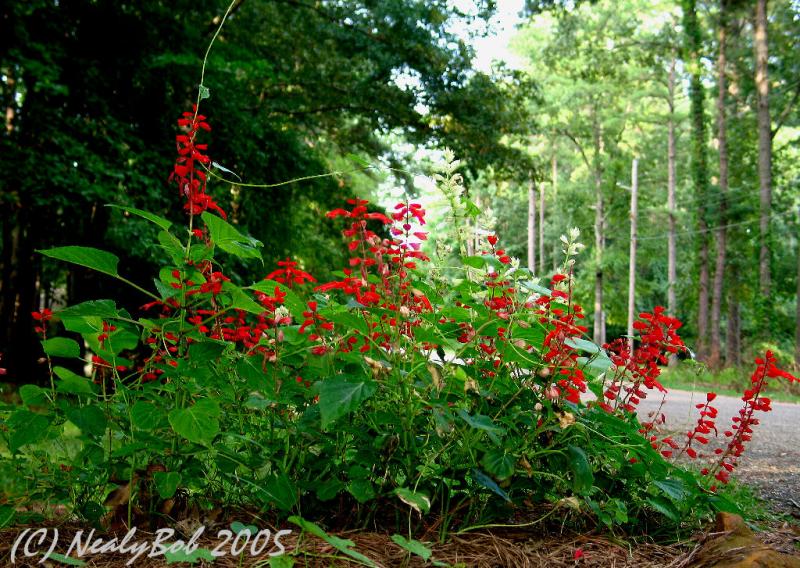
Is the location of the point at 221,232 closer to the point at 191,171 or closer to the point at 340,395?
the point at 191,171

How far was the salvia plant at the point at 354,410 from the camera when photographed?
6.22 ft

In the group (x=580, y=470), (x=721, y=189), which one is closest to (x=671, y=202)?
(x=721, y=189)

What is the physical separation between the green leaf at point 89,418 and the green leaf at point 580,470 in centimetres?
140

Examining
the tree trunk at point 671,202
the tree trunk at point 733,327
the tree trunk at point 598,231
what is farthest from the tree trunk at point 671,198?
the tree trunk at point 598,231

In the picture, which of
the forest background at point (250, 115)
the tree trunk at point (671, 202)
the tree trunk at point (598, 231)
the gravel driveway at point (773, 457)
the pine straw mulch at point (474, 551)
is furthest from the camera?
the tree trunk at point (598, 231)

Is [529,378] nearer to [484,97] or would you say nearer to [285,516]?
[285,516]

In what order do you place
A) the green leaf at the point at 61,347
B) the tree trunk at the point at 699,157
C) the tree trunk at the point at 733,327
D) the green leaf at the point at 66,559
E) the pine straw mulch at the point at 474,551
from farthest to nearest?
the tree trunk at the point at 733,327 < the tree trunk at the point at 699,157 < the green leaf at the point at 61,347 < the pine straw mulch at the point at 474,551 < the green leaf at the point at 66,559

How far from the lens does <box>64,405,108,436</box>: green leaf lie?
1.96 meters

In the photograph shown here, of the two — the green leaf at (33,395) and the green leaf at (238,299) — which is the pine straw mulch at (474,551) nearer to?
the green leaf at (33,395)

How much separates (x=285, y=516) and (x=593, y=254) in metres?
34.1

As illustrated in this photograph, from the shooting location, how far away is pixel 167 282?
2166 mm

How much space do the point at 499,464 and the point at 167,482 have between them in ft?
3.04

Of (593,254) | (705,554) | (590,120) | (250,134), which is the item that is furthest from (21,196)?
(590,120)

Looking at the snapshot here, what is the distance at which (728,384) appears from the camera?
15219 millimetres
